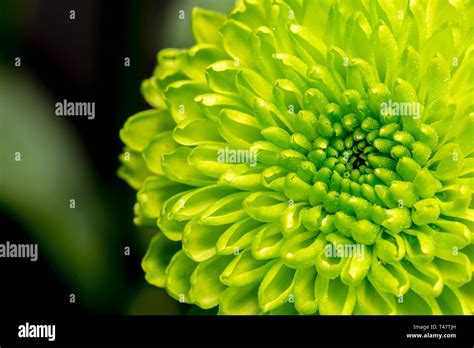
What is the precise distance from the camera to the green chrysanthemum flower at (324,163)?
4.85 ft

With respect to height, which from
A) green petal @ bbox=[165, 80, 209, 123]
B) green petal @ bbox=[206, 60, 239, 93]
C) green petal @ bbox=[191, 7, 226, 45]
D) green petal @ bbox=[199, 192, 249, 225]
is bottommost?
green petal @ bbox=[199, 192, 249, 225]

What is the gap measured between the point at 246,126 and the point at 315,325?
16.5 inches

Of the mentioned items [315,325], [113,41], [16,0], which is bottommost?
[315,325]

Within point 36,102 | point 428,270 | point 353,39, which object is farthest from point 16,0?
point 428,270

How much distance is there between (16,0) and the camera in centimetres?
198

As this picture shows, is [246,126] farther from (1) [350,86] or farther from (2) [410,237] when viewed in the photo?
(2) [410,237]

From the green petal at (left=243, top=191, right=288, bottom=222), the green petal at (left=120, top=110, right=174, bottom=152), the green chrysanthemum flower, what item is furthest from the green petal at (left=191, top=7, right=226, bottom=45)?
the green petal at (left=243, top=191, right=288, bottom=222)

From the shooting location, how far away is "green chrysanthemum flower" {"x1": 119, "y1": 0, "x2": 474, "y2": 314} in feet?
4.85

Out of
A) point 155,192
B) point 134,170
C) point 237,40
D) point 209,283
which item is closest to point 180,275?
point 209,283

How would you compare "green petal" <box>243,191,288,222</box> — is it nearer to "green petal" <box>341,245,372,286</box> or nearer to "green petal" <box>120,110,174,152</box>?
"green petal" <box>341,245,372,286</box>

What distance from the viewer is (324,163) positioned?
1601mm

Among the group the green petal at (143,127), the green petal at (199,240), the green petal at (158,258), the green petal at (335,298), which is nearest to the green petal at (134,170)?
the green petal at (143,127)

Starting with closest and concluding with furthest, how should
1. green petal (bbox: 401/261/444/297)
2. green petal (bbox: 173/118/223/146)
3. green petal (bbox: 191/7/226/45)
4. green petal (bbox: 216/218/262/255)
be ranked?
1. green petal (bbox: 401/261/444/297)
2. green petal (bbox: 216/218/262/255)
3. green petal (bbox: 173/118/223/146)
4. green petal (bbox: 191/7/226/45)

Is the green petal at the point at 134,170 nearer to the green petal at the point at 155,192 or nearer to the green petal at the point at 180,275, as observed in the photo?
the green petal at the point at 155,192
